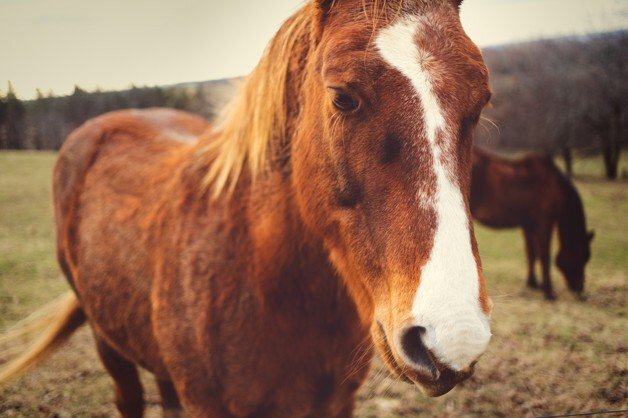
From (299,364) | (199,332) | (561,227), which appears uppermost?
(199,332)

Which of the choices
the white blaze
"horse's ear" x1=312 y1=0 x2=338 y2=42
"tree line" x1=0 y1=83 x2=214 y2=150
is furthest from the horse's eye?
"tree line" x1=0 y1=83 x2=214 y2=150

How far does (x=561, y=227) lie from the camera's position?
7.55 m

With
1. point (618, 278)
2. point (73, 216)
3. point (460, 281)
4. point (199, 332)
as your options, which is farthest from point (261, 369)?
point (618, 278)

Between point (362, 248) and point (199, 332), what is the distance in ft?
2.83

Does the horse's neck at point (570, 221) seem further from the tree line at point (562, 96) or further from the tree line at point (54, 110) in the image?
Result: the tree line at point (54, 110)

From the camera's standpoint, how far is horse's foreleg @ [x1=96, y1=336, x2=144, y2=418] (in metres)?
3.03

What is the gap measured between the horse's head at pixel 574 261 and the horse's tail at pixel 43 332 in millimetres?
6907

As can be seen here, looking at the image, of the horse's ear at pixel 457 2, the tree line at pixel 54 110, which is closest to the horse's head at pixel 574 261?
the tree line at pixel 54 110

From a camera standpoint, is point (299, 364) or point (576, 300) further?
point (576, 300)

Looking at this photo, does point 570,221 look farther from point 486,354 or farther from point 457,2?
point 457,2

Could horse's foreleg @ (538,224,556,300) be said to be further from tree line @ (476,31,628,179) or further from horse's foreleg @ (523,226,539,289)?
tree line @ (476,31,628,179)

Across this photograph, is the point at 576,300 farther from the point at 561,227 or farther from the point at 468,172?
the point at 468,172

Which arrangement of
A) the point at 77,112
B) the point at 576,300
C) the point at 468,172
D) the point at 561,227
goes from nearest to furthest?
the point at 468,172
the point at 77,112
the point at 576,300
the point at 561,227

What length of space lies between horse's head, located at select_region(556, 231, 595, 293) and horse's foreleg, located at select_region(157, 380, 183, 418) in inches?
252
